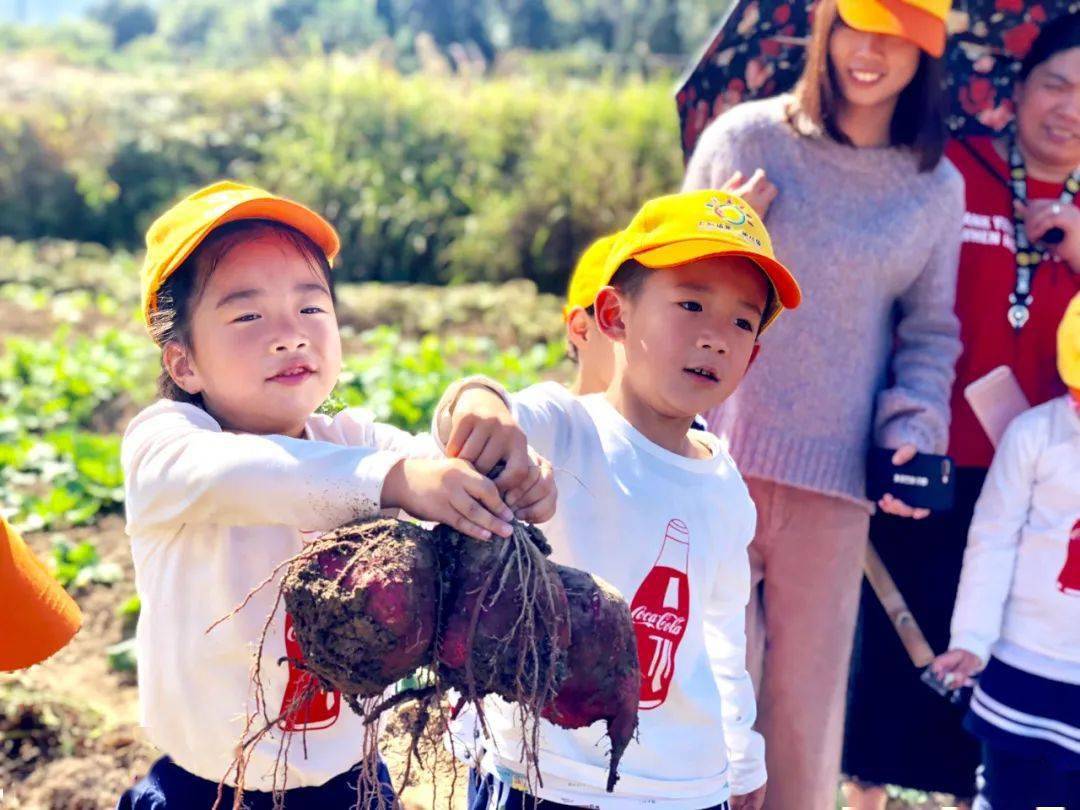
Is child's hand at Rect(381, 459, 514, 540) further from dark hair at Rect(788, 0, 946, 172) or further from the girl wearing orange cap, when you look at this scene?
dark hair at Rect(788, 0, 946, 172)

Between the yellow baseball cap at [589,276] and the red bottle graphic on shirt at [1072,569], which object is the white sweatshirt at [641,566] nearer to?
the yellow baseball cap at [589,276]

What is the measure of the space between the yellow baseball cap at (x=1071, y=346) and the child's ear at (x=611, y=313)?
4.22ft

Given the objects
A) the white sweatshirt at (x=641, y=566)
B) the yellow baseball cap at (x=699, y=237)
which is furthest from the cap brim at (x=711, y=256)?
the white sweatshirt at (x=641, y=566)

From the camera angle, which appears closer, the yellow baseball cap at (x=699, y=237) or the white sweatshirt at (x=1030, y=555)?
the yellow baseball cap at (x=699, y=237)

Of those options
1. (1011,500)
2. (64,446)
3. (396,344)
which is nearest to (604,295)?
(1011,500)

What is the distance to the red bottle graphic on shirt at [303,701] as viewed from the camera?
1.74 meters

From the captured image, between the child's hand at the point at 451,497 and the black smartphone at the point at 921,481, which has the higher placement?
the child's hand at the point at 451,497

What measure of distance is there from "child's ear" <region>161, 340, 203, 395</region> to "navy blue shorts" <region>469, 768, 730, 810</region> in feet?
2.78

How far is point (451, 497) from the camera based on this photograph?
1.65 m

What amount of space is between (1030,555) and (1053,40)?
135cm

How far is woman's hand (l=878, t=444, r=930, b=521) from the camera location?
2826 mm

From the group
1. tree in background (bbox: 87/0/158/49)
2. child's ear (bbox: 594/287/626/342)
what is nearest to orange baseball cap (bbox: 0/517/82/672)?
child's ear (bbox: 594/287/626/342)

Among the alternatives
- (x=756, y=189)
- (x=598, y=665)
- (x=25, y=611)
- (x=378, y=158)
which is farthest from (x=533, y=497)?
(x=378, y=158)

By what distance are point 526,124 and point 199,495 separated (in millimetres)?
9626
